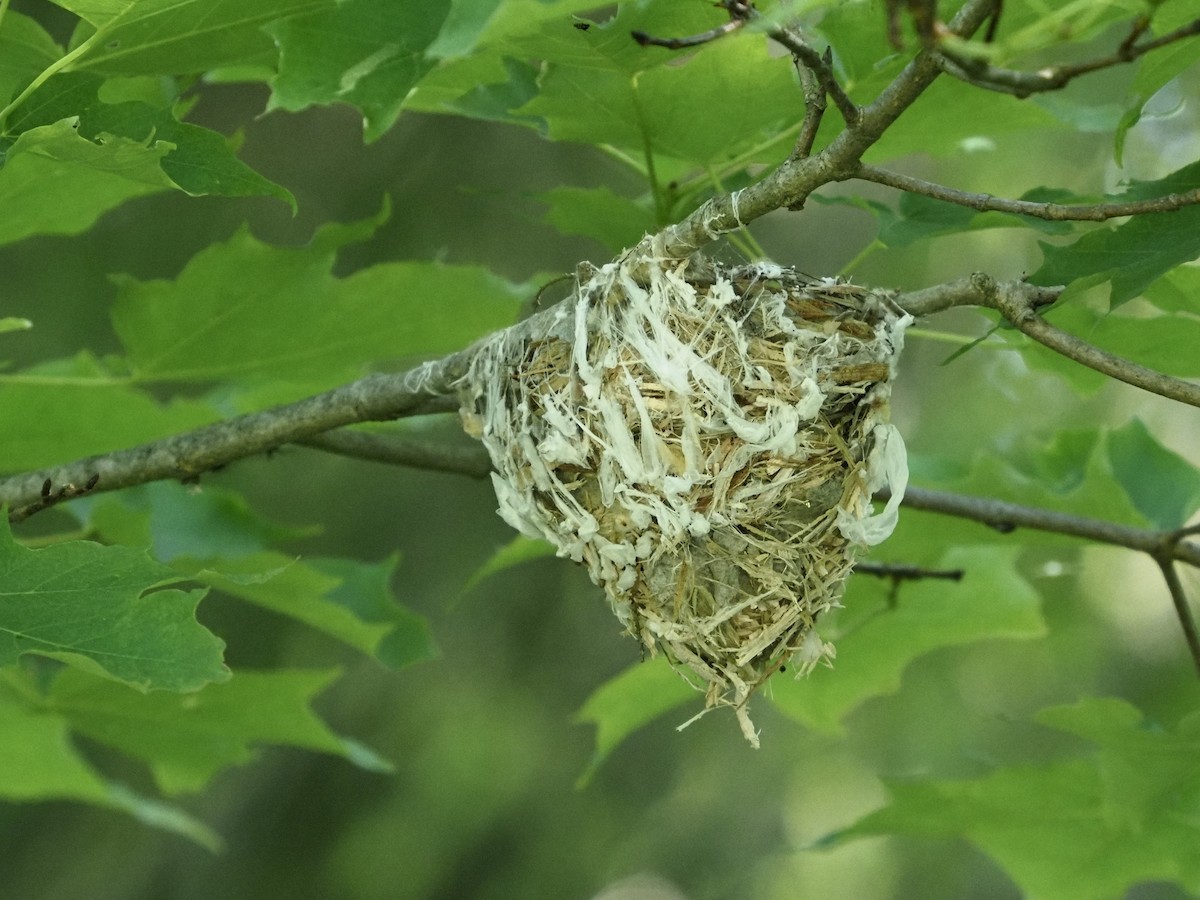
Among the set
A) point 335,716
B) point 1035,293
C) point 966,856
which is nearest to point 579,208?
point 1035,293

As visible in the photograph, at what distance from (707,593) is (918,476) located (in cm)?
114

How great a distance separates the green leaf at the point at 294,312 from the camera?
2410 millimetres

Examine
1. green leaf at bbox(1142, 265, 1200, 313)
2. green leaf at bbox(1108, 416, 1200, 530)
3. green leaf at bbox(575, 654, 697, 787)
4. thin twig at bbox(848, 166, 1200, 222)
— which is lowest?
green leaf at bbox(575, 654, 697, 787)

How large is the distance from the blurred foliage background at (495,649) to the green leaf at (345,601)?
2.27 metres

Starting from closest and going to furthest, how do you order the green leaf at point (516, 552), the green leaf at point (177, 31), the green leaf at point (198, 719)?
the green leaf at point (177, 31)
the green leaf at point (516, 552)
the green leaf at point (198, 719)

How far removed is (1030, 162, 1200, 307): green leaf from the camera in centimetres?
159

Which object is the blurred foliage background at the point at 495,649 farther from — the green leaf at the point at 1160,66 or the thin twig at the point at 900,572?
the green leaf at the point at 1160,66

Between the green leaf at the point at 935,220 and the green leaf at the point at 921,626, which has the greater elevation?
the green leaf at the point at 935,220

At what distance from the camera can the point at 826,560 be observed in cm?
198

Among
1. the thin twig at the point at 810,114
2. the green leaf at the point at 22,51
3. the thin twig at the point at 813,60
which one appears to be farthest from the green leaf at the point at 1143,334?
the green leaf at the point at 22,51

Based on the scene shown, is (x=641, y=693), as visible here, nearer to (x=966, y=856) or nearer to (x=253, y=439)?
(x=253, y=439)

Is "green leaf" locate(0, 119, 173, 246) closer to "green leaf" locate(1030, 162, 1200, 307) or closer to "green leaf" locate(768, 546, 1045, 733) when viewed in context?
"green leaf" locate(1030, 162, 1200, 307)

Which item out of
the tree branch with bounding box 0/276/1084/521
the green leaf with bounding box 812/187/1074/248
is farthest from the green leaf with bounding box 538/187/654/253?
the green leaf with bounding box 812/187/1074/248

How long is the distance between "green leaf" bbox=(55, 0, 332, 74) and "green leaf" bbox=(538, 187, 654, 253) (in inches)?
25.8
